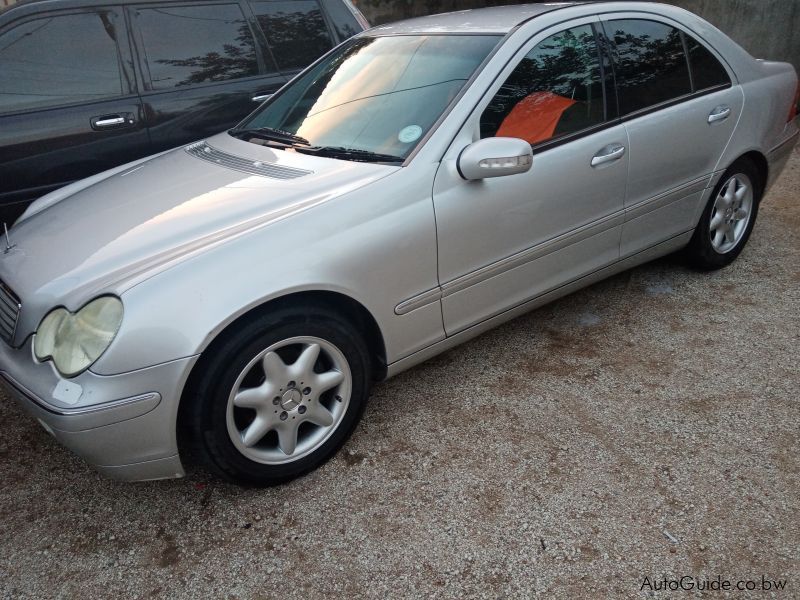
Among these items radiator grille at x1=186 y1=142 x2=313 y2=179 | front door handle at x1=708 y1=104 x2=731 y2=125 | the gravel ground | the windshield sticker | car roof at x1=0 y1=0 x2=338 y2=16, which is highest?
car roof at x1=0 y1=0 x2=338 y2=16

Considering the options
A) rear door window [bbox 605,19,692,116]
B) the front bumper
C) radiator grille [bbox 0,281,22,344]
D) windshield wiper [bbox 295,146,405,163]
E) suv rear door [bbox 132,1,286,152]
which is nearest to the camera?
the front bumper

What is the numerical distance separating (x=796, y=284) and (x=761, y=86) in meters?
1.14

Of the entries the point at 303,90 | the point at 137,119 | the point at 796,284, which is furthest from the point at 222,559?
the point at 796,284

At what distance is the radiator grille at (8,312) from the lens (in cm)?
223

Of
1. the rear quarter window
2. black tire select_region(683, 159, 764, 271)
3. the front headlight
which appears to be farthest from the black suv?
black tire select_region(683, 159, 764, 271)

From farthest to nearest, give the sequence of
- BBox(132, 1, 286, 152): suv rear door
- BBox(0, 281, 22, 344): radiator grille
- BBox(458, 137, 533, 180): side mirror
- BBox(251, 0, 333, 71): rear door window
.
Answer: BBox(251, 0, 333, 71): rear door window
BBox(132, 1, 286, 152): suv rear door
BBox(458, 137, 533, 180): side mirror
BBox(0, 281, 22, 344): radiator grille

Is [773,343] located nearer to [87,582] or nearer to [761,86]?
[761,86]

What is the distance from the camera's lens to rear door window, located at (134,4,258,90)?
387 centimetres

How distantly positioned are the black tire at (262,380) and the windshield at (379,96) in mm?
744

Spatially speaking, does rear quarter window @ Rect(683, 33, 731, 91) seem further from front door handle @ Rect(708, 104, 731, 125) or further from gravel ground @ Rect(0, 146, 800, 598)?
gravel ground @ Rect(0, 146, 800, 598)

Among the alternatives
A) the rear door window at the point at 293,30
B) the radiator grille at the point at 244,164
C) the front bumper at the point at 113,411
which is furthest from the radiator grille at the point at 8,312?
the rear door window at the point at 293,30

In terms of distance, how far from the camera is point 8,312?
2283 millimetres

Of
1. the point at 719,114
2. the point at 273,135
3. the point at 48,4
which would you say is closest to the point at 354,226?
the point at 273,135

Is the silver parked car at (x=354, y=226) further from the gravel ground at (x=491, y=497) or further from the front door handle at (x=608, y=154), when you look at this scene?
the gravel ground at (x=491, y=497)
